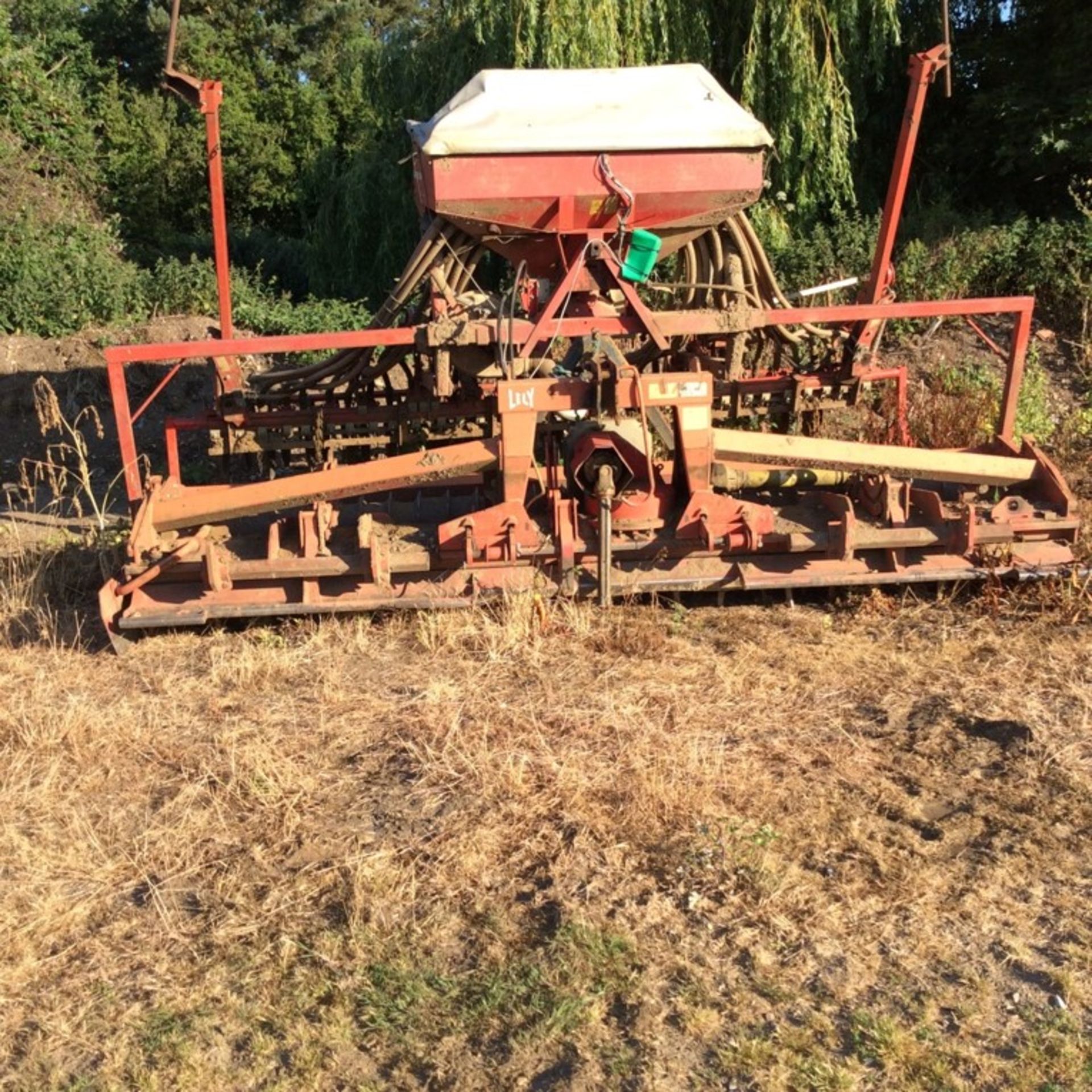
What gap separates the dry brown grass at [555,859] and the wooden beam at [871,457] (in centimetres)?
70

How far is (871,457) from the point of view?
5539 mm

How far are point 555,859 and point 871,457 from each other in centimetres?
285

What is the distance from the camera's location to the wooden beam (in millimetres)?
5469

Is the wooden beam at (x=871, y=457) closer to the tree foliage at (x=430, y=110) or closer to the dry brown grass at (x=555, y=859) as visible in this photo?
the dry brown grass at (x=555, y=859)

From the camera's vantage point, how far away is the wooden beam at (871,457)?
17.9ft

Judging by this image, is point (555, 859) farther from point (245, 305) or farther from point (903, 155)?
point (245, 305)

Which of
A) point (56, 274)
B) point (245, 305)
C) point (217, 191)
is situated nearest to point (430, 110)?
point (245, 305)

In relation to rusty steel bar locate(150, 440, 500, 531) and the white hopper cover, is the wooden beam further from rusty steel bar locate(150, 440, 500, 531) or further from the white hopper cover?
the white hopper cover

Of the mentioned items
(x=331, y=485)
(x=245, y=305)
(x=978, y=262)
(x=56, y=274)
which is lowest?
(x=245, y=305)

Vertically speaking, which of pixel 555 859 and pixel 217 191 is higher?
pixel 217 191

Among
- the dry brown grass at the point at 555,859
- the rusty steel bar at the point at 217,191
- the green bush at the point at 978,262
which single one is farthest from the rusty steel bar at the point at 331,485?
the green bush at the point at 978,262

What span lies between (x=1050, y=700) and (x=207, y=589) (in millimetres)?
3783

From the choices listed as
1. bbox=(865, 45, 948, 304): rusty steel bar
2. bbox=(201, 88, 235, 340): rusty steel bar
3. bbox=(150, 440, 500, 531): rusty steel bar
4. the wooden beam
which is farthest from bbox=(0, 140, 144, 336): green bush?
the wooden beam

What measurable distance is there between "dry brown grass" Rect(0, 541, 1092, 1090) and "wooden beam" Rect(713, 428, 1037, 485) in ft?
2.29
